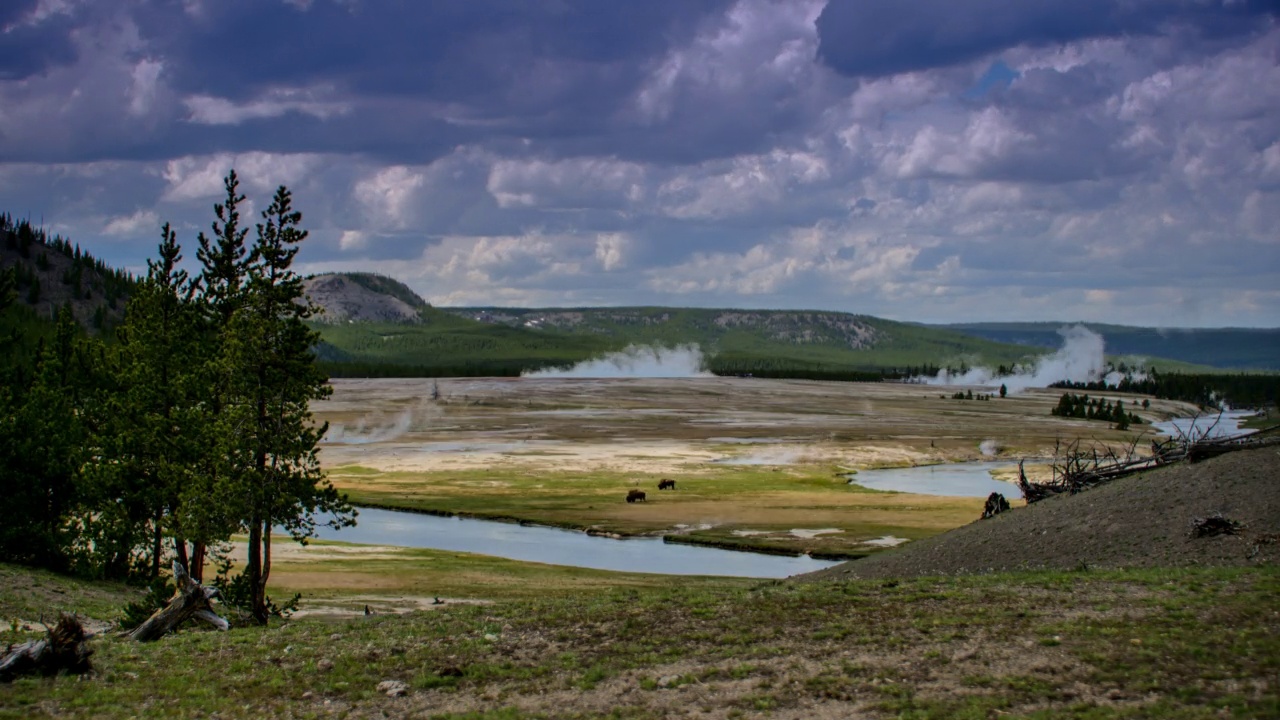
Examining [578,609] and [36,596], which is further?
[36,596]

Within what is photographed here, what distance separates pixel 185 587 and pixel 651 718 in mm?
15989

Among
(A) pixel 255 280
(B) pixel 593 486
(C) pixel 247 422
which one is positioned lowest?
(B) pixel 593 486

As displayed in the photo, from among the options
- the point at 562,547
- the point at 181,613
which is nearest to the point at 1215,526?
the point at 181,613

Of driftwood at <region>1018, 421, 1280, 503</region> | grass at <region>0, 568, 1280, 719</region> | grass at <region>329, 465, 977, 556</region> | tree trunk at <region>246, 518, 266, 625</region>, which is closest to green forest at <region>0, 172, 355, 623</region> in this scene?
tree trunk at <region>246, 518, 266, 625</region>

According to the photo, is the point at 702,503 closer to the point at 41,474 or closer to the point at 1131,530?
the point at 41,474

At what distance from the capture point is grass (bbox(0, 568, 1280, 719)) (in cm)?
1897

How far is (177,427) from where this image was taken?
41344mm

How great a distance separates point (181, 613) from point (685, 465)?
84.9 m

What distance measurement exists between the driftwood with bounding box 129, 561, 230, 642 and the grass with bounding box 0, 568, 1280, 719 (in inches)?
34.0

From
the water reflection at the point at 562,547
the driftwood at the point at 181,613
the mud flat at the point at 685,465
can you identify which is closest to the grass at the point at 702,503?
the mud flat at the point at 685,465

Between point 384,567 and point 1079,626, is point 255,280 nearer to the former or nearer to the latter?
point 384,567

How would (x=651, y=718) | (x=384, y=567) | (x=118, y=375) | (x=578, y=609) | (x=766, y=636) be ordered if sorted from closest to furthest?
(x=651, y=718), (x=766, y=636), (x=578, y=609), (x=118, y=375), (x=384, y=567)

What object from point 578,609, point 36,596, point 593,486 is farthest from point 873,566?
point 593,486

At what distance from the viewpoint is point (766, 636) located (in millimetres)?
24078
